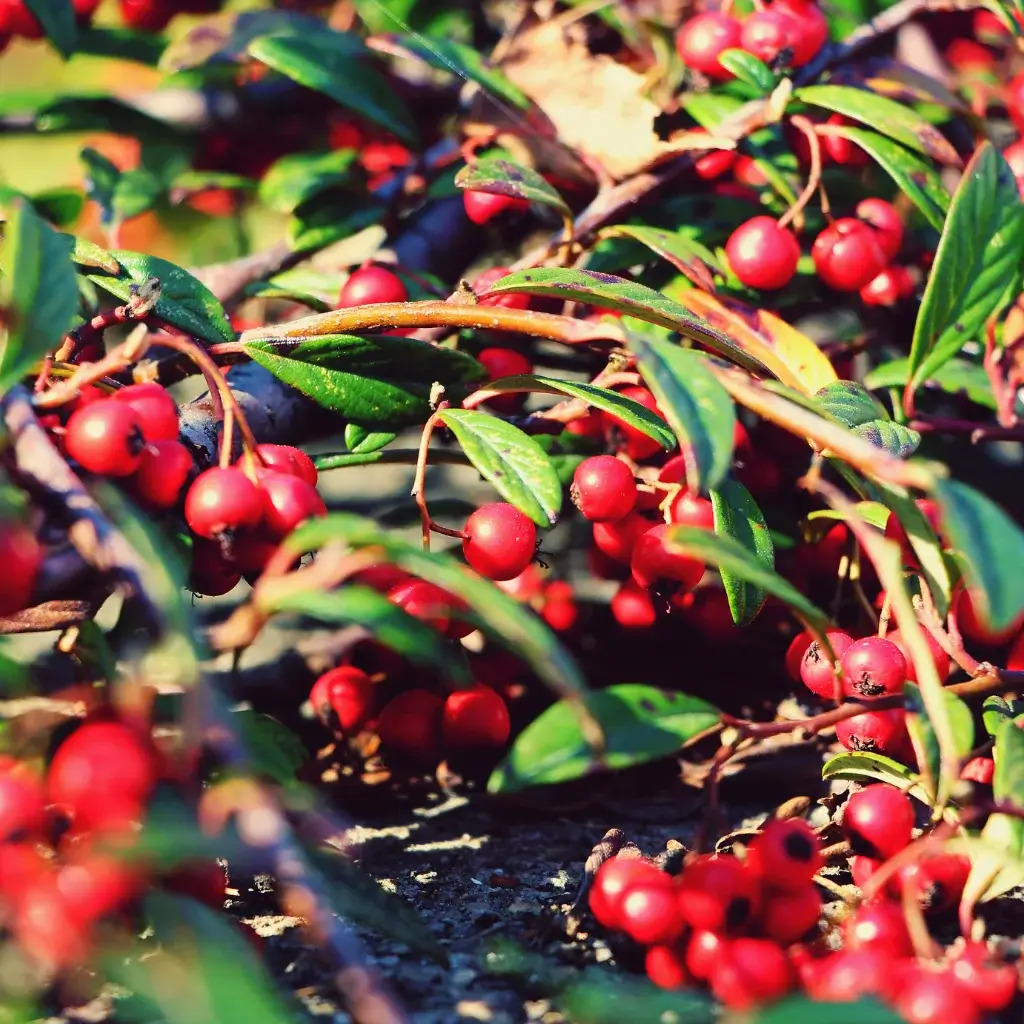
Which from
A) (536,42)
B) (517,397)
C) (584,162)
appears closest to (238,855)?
(517,397)

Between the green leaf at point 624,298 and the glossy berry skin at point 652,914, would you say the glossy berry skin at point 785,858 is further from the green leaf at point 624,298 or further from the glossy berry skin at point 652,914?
the green leaf at point 624,298

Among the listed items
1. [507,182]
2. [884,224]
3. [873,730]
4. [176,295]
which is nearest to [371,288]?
[507,182]

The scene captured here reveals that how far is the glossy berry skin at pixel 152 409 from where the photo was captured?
39.2 inches

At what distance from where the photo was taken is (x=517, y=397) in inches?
56.4

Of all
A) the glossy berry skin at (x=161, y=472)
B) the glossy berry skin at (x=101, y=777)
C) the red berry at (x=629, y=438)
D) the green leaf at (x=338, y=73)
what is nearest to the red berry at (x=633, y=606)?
the red berry at (x=629, y=438)

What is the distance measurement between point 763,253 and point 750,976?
90cm

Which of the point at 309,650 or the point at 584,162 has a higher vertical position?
the point at 584,162

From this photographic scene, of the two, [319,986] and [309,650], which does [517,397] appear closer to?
[309,650]

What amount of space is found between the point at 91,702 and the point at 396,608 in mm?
242

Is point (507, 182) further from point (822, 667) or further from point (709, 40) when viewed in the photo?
point (822, 667)

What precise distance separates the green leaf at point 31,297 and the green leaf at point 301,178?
839 millimetres

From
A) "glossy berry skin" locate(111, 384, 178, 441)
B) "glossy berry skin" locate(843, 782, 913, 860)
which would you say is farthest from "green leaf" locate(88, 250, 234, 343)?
"glossy berry skin" locate(843, 782, 913, 860)

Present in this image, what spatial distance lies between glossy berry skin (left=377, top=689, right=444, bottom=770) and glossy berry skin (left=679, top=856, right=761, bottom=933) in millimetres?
393

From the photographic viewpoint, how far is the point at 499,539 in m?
1.15
